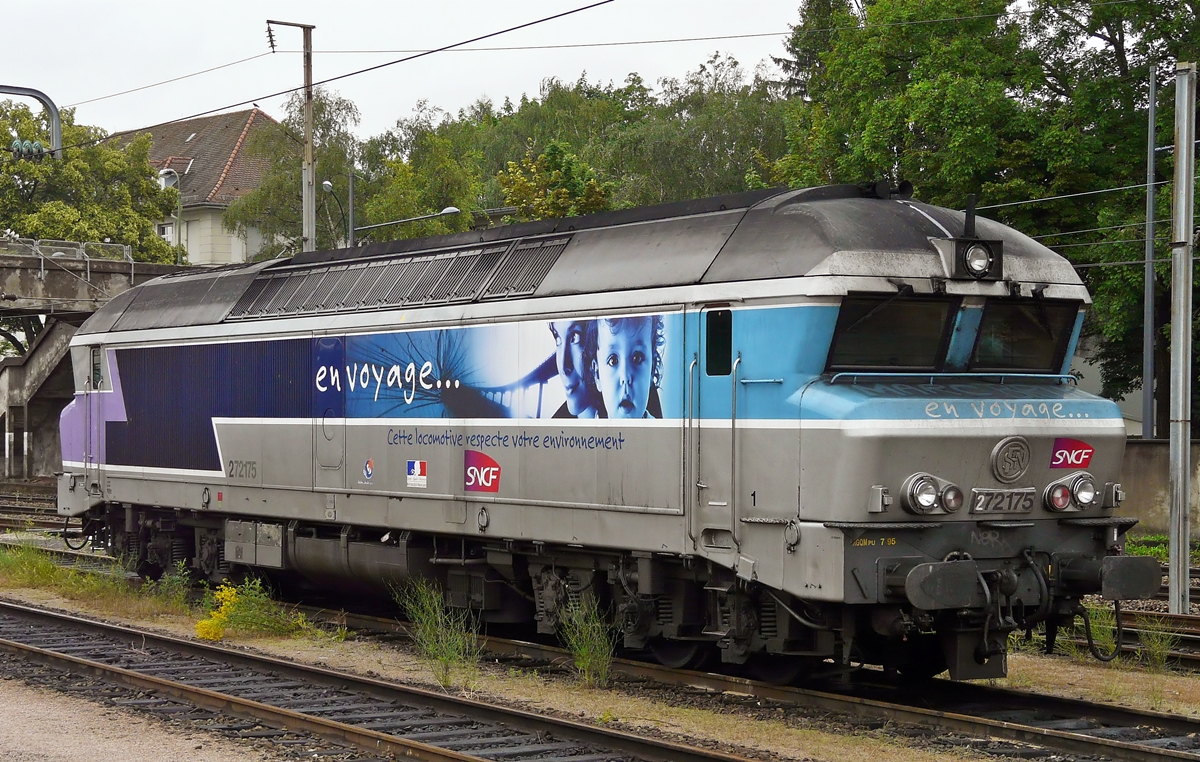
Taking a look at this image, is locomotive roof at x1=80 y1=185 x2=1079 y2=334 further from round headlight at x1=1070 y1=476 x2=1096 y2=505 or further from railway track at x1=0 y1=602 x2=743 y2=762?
railway track at x1=0 y1=602 x2=743 y2=762

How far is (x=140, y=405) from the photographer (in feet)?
53.2

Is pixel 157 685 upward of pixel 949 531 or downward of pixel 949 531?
downward

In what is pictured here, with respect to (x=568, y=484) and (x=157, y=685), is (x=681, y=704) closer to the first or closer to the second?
(x=568, y=484)

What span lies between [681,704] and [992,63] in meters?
22.3

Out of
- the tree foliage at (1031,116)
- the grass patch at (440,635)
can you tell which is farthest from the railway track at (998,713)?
the tree foliage at (1031,116)

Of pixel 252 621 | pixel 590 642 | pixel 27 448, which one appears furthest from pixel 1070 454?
pixel 27 448

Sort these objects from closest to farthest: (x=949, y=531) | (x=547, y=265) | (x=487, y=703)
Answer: (x=949, y=531), (x=487, y=703), (x=547, y=265)

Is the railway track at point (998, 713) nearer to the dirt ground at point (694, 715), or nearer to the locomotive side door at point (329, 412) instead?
the dirt ground at point (694, 715)

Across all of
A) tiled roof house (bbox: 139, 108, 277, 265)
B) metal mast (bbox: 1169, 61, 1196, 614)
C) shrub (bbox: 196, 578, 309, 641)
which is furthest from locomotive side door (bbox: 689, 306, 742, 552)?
tiled roof house (bbox: 139, 108, 277, 265)

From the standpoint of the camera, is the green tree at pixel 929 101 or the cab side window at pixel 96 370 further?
the green tree at pixel 929 101

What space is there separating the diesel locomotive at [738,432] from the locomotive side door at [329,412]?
0.11 feet

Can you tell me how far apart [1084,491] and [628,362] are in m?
3.35

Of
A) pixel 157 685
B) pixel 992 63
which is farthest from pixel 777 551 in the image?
pixel 992 63

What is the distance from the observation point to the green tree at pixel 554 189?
29.2m
